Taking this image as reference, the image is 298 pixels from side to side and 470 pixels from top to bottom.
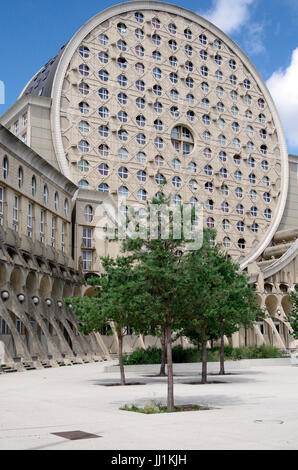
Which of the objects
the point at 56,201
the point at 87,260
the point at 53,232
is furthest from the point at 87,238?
the point at 53,232

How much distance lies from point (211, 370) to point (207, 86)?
43017 mm

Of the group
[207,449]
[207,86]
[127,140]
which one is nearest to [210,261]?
[207,449]

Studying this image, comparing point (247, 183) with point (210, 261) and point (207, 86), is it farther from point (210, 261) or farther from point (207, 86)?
point (210, 261)

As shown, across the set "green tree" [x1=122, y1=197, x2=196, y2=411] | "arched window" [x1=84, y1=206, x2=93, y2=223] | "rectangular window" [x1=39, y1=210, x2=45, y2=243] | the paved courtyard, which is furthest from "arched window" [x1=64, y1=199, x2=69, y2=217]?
"green tree" [x1=122, y1=197, x2=196, y2=411]

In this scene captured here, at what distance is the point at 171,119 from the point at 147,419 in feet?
A: 173

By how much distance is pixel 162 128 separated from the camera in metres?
60.7

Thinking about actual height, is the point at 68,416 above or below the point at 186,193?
below

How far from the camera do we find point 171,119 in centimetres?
6153

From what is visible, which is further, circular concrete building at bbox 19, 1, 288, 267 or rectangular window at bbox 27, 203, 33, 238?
circular concrete building at bbox 19, 1, 288, 267

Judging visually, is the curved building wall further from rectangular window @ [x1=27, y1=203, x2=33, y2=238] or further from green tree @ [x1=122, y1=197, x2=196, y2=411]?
green tree @ [x1=122, y1=197, x2=196, y2=411]

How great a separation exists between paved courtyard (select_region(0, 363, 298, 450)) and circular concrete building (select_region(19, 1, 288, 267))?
125 ft

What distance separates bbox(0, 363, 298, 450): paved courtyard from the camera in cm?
844

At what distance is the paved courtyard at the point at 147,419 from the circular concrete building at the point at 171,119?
3813cm

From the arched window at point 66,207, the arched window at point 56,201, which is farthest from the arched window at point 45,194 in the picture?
the arched window at point 66,207
